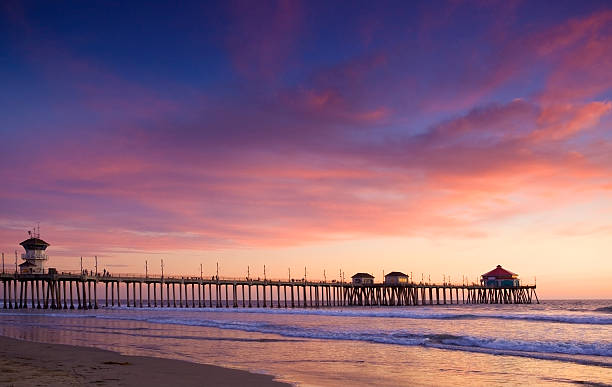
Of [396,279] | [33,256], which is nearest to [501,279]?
[396,279]

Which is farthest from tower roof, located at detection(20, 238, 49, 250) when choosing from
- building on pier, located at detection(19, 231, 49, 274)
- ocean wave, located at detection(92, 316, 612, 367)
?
ocean wave, located at detection(92, 316, 612, 367)

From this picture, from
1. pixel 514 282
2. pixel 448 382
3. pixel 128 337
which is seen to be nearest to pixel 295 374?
pixel 448 382

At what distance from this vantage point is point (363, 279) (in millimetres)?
98562

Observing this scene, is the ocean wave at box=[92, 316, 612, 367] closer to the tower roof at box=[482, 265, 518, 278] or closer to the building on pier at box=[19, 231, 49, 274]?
the building on pier at box=[19, 231, 49, 274]

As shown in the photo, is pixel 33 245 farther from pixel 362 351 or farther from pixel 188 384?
pixel 188 384

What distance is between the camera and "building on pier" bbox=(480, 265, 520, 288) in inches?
4318

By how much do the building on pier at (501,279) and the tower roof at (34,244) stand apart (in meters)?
79.9

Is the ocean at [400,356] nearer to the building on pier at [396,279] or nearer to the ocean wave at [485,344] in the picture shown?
the ocean wave at [485,344]

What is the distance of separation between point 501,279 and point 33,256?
8306 centimetres

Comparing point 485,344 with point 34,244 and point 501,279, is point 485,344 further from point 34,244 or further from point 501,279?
point 501,279

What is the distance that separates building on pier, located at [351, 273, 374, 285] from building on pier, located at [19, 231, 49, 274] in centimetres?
4993

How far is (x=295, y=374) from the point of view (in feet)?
45.5

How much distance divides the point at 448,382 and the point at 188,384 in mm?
5939

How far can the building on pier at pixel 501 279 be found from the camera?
4318 inches
